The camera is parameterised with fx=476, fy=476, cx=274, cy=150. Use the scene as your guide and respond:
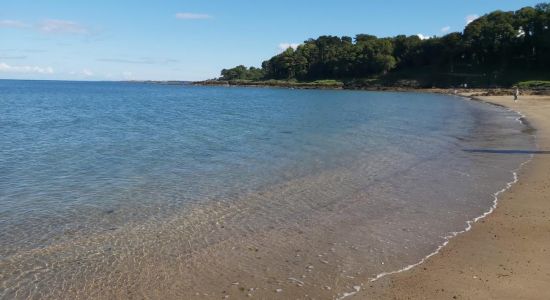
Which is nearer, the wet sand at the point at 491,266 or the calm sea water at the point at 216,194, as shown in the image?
the wet sand at the point at 491,266

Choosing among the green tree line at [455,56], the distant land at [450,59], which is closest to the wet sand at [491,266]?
the distant land at [450,59]

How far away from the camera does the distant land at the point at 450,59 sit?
118 metres

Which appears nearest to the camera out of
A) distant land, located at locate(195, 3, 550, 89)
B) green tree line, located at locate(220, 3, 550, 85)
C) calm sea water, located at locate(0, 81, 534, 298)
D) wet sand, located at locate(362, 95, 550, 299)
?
wet sand, located at locate(362, 95, 550, 299)

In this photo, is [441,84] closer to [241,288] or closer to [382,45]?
[382,45]

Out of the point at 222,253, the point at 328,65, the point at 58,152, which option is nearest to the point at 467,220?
the point at 222,253

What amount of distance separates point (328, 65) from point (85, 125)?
139 metres

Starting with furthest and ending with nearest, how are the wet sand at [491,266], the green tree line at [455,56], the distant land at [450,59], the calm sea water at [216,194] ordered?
the green tree line at [455,56]
the distant land at [450,59]
the calm sea water at [216,194]
the wet sand at [491,266]

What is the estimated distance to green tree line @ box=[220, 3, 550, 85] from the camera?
119 meters

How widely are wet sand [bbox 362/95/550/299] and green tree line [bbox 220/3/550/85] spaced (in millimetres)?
115596

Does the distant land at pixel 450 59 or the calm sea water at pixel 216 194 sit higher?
the distant land at pixel 450 59

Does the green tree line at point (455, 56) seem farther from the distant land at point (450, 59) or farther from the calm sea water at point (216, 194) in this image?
the calm sea water at point (216, 194)

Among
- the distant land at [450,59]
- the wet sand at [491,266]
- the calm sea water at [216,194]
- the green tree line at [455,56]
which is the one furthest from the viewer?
the green tree line at [455,56]

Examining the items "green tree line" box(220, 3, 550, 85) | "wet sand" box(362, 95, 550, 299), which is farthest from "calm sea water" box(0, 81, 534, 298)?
"green tree line" box(220, 3, 550, 85)

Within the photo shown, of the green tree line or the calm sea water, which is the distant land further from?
the calm sea water
